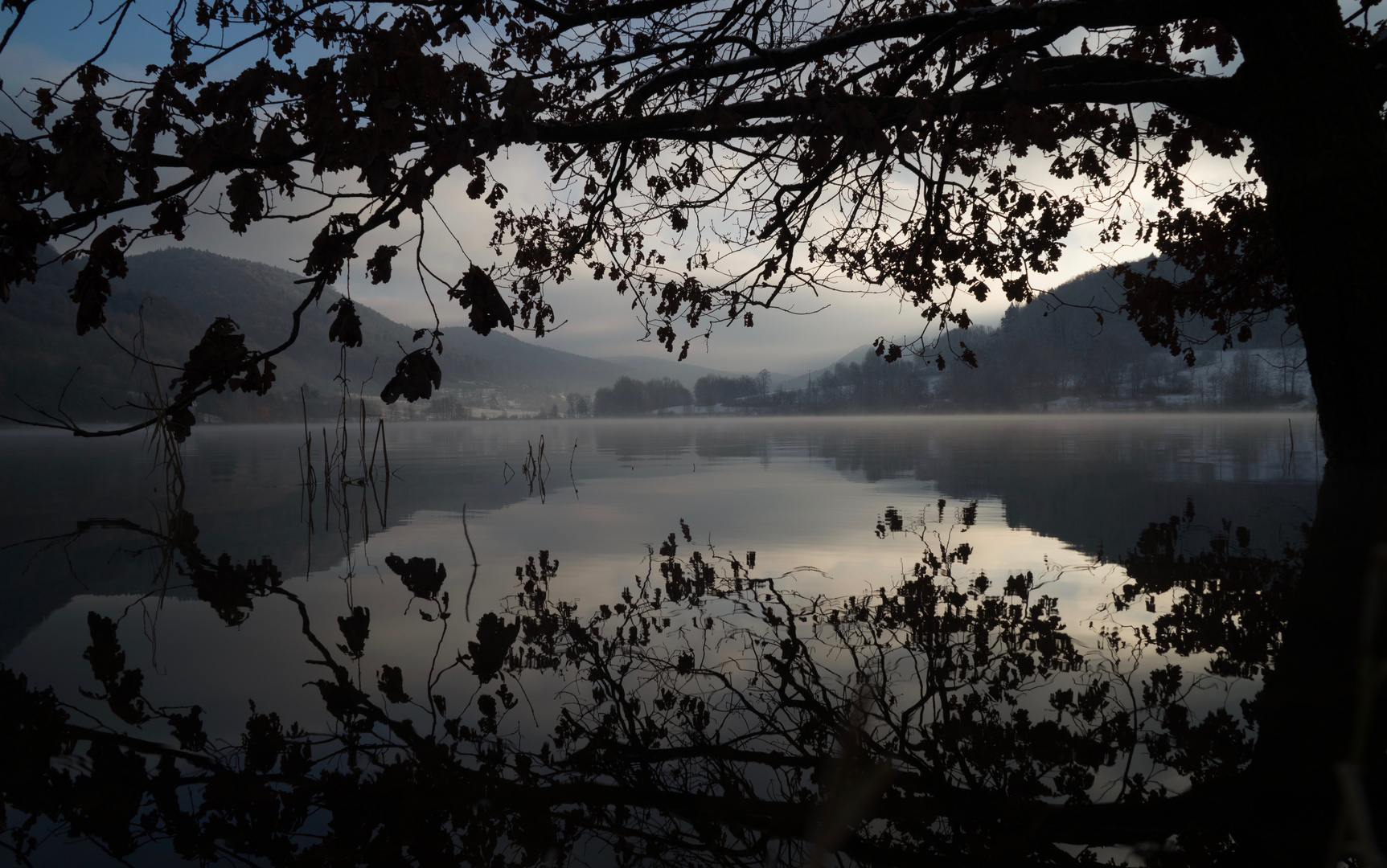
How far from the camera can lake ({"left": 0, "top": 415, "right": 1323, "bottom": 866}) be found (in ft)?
6.87

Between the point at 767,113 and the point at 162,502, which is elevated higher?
the point at 767,113

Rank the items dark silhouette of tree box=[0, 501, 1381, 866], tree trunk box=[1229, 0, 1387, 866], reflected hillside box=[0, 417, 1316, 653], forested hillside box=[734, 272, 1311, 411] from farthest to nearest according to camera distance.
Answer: forested hillside box=[734, 272, 1311, 411]
reflected hillside box=[0, 417, 1316, 653]
tree trunk box=[1229, 0, 1387, 866]
dark silhouette of tree box=[0, 501, 1381, 866]

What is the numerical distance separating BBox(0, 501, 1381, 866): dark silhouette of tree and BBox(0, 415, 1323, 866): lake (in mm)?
14

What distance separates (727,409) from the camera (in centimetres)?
19225

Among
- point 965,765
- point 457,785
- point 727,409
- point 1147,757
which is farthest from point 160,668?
point 727,409

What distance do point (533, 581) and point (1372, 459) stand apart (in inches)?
279

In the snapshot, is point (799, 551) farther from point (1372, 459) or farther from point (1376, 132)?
point (1376, 132)

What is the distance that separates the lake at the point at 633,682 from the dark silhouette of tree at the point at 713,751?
0.01m

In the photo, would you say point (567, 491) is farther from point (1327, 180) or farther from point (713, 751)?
point (1327, 180)

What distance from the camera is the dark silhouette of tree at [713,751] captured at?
79.0 inches

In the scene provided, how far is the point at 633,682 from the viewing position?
3.12 m

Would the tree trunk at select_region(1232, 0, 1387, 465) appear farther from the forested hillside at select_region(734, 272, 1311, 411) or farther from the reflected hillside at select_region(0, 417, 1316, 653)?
the forested hillside at select_region(734, 272, 1311, 411)

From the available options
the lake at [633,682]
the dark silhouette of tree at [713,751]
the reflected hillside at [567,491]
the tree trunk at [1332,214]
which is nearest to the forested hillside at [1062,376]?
the reflected hillside at [567,491]

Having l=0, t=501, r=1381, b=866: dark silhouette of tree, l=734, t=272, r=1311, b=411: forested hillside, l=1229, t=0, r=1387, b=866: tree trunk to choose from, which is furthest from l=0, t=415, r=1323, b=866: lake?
l=734, t=272, r=1311, b=411: forested hillside
